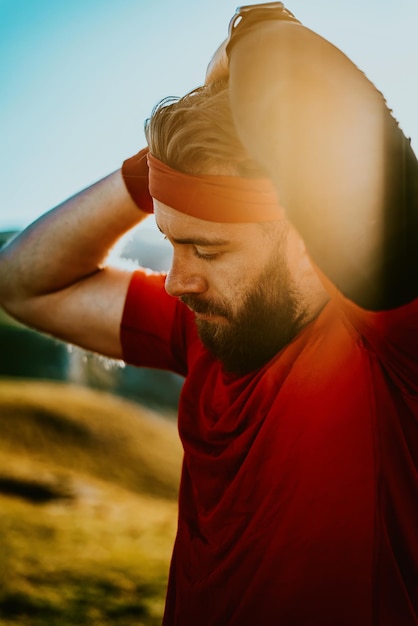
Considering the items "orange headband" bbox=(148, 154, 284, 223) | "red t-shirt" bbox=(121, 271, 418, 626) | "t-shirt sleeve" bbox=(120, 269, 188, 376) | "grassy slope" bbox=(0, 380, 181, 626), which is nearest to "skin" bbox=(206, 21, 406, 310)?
"red t-shirt" bbox=(121, 271, 418, 626)

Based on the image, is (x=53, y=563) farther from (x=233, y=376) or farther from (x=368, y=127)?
(x=368, y=127)

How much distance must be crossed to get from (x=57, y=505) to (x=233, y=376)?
7508 mm

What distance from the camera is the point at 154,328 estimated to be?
212cm

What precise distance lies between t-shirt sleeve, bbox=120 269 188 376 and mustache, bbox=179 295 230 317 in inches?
17.0

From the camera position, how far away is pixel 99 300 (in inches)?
87.5

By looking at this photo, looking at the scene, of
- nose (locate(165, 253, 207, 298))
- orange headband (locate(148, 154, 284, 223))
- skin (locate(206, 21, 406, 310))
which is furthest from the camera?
nose (locate(165, 253, 207, 298))

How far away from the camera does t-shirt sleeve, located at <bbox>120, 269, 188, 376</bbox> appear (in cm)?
212

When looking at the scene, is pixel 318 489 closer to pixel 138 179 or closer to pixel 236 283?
pixel 236 283

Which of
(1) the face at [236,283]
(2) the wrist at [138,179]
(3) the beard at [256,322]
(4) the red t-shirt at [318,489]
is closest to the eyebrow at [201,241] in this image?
(1) the face at [236,283]

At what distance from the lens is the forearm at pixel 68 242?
2.13 meters

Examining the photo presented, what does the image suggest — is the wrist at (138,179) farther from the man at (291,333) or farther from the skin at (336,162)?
the skin at (336,162)

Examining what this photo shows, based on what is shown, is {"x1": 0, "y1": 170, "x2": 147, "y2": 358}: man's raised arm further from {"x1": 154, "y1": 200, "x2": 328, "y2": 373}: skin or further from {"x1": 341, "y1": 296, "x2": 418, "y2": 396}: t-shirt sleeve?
{"x1": 341, "y1": 296, "x2": 418, "y2": 396}: t-shirt sleeve

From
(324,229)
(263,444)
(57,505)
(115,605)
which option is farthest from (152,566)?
(324,229)

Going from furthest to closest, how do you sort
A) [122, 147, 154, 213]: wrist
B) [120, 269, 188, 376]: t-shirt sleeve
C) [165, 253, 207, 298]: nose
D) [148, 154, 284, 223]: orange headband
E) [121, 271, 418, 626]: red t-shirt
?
[120, 269, 188, 376]: t-shirt sleeve < [122, 147, 154, 213]: wrist < [165, 253, 207, 298]: nose < [148, 154, 284, 223]: orange headband < [121, 271, 418, 626]: red t-shirt
